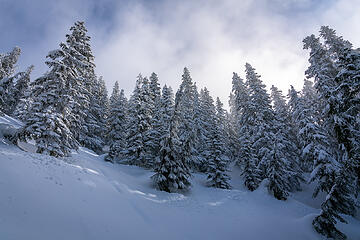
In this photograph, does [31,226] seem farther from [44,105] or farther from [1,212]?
[44,105]

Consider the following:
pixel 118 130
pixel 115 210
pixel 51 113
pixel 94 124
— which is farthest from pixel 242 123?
pixel 94 124

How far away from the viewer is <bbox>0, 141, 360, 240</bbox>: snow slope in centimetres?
656

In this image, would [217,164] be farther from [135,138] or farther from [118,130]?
→ [118,130]

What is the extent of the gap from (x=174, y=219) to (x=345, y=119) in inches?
590

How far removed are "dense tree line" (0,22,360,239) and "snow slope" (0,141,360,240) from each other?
81.7 inches

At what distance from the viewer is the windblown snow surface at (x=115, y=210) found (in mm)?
6566

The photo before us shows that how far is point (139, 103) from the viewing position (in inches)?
1054

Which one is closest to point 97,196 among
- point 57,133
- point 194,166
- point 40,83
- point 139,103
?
point 57,133

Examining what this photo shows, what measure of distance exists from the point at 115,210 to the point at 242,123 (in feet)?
73.7

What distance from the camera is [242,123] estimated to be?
91.1 feet

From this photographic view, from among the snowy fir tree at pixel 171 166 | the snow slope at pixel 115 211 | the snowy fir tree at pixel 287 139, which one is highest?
the snowy fir tree at pixel 287 139

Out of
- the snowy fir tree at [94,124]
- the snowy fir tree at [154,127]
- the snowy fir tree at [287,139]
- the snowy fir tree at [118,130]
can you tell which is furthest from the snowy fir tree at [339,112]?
the snowy fir tree at [94,124]

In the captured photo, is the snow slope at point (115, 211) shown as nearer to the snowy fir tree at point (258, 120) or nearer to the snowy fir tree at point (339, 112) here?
the snowy fir tree at point (339, 112)

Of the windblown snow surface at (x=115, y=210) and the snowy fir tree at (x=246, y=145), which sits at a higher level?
the snowy fir tree at (x=246, y=145)
